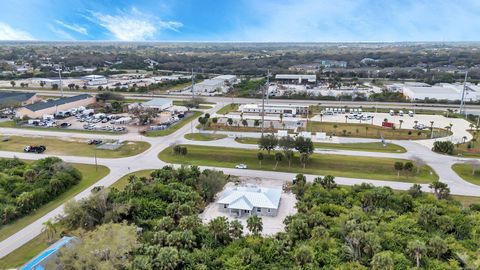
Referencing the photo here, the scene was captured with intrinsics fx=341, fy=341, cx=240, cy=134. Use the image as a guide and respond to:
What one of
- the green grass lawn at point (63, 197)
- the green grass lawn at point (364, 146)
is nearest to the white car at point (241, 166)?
the green grass lawn at point (364, 146)

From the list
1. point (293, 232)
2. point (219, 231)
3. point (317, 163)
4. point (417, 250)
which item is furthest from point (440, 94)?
point (219, 231)

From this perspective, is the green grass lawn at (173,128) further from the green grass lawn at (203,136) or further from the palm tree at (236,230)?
the palm tree at (236,230)

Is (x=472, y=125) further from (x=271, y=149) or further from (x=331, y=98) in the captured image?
(x=271, y=149)

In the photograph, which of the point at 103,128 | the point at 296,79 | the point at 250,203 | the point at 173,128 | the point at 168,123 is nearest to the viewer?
the point at 250,203

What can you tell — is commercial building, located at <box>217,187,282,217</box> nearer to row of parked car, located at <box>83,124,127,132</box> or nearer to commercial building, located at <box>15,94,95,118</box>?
row of parked car, located at <box>83,124,127,132</box>

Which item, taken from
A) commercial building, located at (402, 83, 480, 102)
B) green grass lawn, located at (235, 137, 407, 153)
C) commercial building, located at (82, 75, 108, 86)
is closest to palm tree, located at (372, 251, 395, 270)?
green grass lawn, located at (235, 137, 407, 153)

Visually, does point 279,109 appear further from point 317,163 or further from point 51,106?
point 51,106
